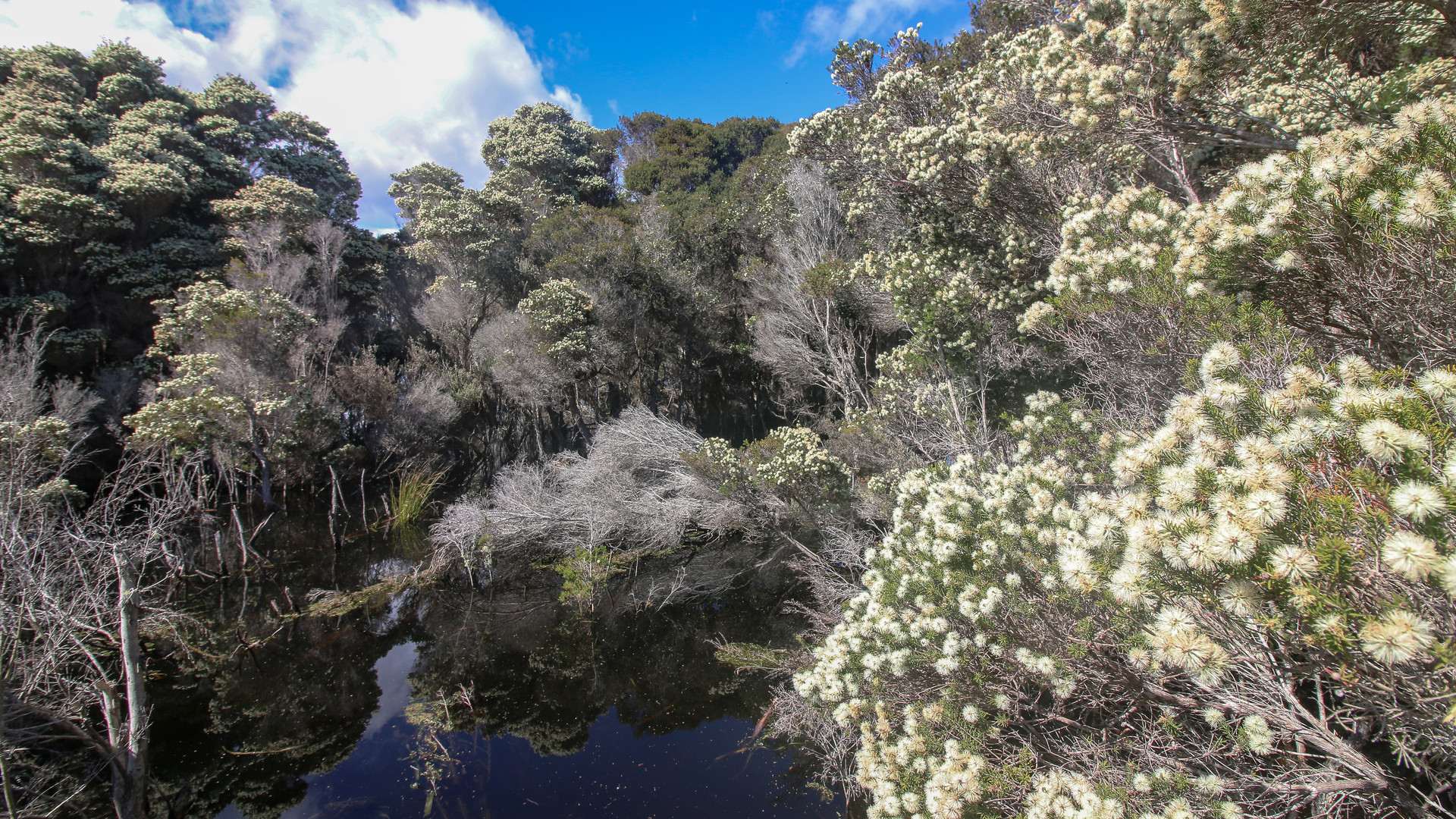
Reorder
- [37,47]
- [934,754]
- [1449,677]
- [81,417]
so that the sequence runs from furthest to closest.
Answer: [37,47] → [81,417] → [934,754] → [1449,677]

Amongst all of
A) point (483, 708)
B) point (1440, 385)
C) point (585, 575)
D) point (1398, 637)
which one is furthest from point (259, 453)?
point (1440, 385)

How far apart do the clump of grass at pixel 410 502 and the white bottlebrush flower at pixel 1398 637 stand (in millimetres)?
17148

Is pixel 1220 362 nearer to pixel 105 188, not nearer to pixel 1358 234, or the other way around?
pixel 1358 234

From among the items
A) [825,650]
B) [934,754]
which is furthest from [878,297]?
[934,754]

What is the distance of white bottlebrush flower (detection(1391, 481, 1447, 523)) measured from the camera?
65.6 inches

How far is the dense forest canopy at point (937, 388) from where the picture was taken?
235 cm

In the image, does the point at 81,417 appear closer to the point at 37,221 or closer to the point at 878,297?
the point at 37,221

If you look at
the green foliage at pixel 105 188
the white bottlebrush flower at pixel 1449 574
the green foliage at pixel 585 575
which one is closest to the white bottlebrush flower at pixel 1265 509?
the white bottlebrush flower at pixel 1449 574

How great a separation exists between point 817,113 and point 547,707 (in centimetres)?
1097

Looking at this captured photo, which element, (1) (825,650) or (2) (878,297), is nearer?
(1) (825,650)

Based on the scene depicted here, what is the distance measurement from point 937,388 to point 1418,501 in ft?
27.7

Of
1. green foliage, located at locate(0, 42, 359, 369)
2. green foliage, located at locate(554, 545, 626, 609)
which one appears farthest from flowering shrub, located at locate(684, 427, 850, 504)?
green foliage, located at locate(0, 42, 359, 369)

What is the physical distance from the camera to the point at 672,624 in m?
9.95

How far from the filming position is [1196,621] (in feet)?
7.80
